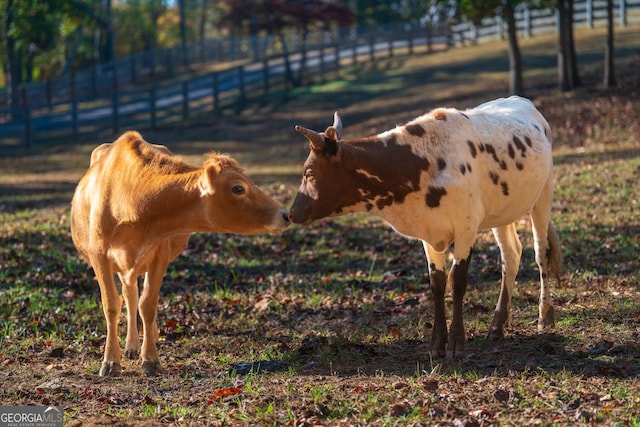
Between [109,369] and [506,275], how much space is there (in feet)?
12.3

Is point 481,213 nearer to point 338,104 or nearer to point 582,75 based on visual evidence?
point 582,75

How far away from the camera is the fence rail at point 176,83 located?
3393 cm

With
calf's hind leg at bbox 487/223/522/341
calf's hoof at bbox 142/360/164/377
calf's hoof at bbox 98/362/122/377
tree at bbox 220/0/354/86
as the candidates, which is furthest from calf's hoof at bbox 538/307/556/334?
tree at bbox 220/0/354/86

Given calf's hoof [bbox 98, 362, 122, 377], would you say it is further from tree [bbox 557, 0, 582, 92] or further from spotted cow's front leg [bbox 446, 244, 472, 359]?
tree [bbox 557, 0, 582, 92]

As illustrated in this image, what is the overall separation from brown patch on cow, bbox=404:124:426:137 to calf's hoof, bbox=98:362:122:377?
10.6ft

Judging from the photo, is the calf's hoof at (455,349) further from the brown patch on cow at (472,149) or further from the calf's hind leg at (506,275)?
the brown patch on cow at (472,149)

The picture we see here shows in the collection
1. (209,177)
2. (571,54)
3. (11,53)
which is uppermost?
(11,53)

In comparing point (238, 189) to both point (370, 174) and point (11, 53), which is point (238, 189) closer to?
point (370, 174)

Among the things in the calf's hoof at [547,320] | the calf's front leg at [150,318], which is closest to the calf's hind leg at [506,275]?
the calf's hoof at [547,320]

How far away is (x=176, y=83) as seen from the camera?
35594 millimetres

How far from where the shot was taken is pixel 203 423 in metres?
6.21

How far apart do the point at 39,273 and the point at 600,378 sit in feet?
25.2

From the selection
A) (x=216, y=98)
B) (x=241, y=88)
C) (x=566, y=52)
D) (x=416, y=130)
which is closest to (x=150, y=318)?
(x=416, y=130)

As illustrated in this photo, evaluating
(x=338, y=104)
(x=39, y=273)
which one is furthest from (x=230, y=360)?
(x=338, y=104)
